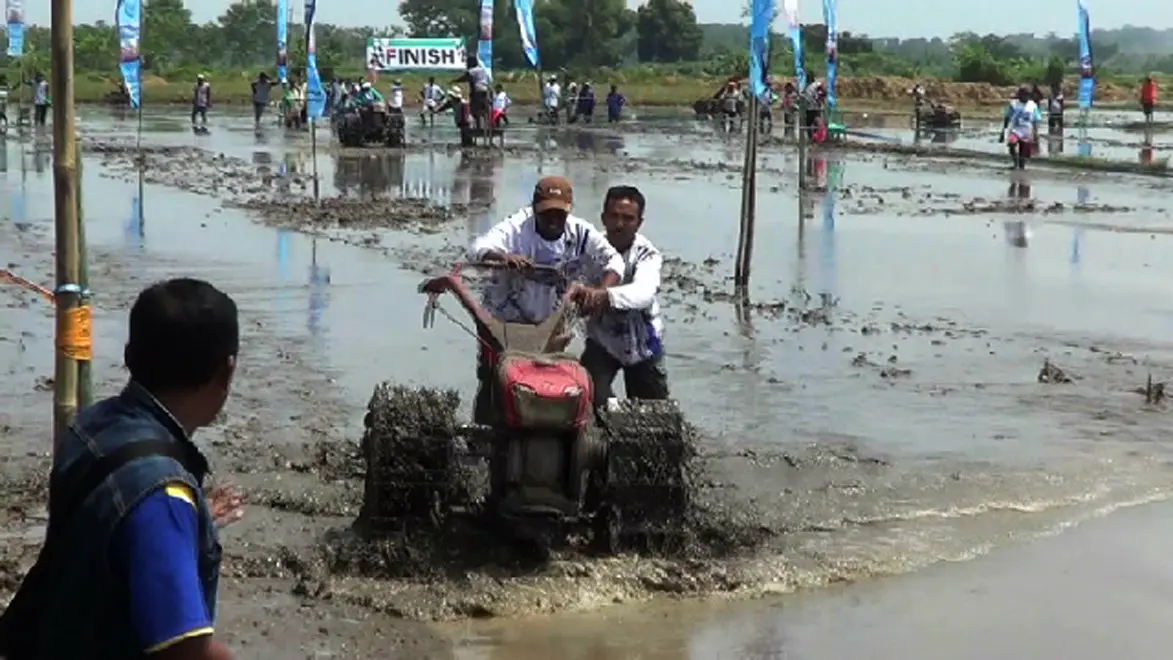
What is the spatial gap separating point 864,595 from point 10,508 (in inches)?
154

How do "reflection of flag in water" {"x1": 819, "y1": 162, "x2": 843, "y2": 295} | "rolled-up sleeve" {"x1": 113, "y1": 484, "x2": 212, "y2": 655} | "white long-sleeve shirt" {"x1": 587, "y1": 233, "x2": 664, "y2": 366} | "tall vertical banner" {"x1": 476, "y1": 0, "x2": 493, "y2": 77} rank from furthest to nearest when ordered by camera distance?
1. "tall vertical banner" {"x1": 476, "y1": 0, "x2": 493, "y2": 77}
2. "reflection of flag in water" {"x1": 819, "y1": 162, "x2": 843, "y2": 295}
3. "white long-sleeve shirt" {"x1": 587, "y1": 233, "x2": 664, "y2": 366}
4. "rolled-up sleeve" {"x1": 113, "y1": 484, "x2": 212, "y2": 655}

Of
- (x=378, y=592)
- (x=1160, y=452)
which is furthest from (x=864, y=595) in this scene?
(x=1160, y=452)

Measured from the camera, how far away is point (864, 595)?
7.39 metres

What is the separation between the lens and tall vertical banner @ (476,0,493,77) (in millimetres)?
38188

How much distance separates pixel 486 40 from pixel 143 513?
3701 cm

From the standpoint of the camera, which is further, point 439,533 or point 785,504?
point 785,504

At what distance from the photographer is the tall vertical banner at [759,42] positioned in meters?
16.3

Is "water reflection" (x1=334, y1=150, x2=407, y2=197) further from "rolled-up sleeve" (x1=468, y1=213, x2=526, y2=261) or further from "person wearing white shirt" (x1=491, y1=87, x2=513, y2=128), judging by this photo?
"rolled-up sleeve" (x1=468, y1=213, x2=526, y2=261)

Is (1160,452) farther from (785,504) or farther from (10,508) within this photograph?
(10,508)

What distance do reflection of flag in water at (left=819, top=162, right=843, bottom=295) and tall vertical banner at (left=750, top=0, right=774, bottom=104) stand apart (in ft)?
6.55

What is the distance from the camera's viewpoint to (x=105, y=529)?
281cm

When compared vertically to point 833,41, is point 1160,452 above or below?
below

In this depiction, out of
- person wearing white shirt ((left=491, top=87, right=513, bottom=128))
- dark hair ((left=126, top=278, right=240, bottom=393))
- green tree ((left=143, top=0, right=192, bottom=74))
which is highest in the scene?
green tree ((left=143, top=0, right=192, bottom=74))

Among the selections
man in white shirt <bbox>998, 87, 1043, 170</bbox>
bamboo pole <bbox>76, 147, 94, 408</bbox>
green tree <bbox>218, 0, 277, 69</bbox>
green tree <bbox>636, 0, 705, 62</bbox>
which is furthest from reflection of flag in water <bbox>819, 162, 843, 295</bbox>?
green tree <bbox>218, 0, 277, 69</bbox>
